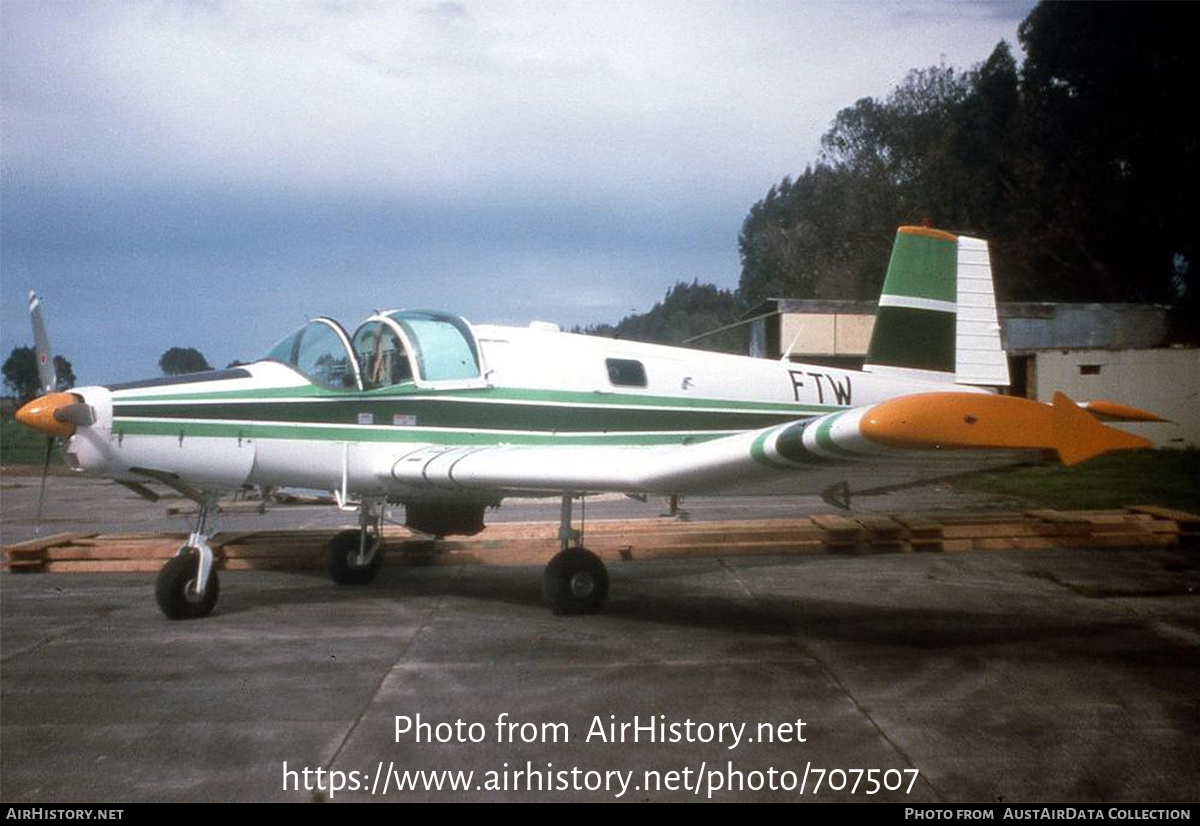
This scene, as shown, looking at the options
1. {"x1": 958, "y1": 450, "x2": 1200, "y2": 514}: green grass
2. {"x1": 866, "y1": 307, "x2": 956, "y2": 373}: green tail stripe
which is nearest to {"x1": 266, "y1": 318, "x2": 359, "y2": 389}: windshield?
{"x1": 866, "y1": 307, "x2": 956, "y2": 373}: green tail stripe

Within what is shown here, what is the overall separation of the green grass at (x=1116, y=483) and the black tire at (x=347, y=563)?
8808 mm

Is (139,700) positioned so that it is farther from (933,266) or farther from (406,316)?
(933,266)

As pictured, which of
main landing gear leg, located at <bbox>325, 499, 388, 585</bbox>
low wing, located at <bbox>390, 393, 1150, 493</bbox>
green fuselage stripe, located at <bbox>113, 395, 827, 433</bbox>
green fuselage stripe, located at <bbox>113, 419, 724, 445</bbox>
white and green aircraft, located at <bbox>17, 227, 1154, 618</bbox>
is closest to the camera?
low wing, located at <bbox>390, 393, 1150, 493</bbox>

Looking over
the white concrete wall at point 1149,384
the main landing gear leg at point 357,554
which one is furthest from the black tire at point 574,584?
the white concrete wall at point 1149,384

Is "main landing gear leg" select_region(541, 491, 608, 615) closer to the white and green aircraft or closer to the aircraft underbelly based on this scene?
the white and green aircraft

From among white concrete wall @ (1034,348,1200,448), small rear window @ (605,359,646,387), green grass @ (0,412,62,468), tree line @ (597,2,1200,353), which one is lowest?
green grass @ (0,412,62,468)

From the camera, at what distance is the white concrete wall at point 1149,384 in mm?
18594

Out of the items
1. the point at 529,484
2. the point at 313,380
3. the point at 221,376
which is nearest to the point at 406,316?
the point at 313,380

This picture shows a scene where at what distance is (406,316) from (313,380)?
3.17 ft

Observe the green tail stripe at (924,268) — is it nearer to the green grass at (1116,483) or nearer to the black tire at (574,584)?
the green grass at (1116,483)

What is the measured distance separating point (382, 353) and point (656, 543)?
3619 millimetres

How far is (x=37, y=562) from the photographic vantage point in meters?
9.70

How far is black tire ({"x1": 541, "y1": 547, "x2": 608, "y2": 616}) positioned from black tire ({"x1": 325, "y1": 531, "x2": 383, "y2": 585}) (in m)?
2.37

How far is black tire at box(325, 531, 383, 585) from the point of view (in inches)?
357
